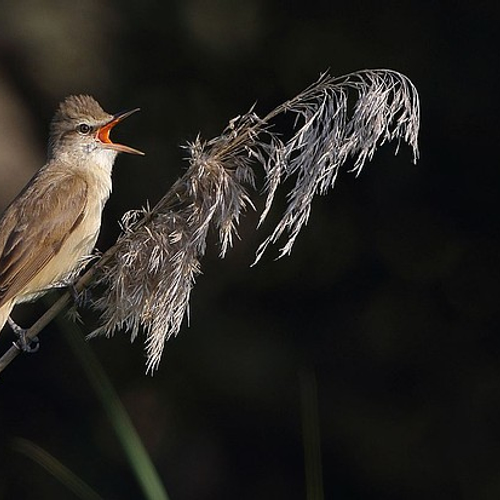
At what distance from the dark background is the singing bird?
1.63 m

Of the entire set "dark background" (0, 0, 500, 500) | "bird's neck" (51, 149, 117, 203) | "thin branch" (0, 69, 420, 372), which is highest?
"thin branch" (0, 69, 420, 372)

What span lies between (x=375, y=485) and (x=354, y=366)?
1.98 ft

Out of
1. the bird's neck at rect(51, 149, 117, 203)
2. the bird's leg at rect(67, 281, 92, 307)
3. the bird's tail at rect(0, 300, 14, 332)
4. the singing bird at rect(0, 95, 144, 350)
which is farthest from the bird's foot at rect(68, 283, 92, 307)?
the bird's neck at rect(51, 149, 117, 203)

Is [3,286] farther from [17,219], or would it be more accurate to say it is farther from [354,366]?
[354,366]

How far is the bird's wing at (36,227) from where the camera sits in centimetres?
380

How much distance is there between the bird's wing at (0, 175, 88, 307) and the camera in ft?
12.5

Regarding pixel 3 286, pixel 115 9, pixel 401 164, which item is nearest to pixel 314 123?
pixel 3 286

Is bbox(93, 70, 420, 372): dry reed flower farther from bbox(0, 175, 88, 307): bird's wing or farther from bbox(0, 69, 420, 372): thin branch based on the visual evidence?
bbox(0, 175, 88, 307): bird's wing

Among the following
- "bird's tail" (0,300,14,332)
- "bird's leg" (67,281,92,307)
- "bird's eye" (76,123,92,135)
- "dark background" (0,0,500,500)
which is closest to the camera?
"bird's leg" (67,281,92,307)

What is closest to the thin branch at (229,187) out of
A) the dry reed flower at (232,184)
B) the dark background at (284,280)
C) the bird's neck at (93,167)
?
the dry reed flower at (232,184)

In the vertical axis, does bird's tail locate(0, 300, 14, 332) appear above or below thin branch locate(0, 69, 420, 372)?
below

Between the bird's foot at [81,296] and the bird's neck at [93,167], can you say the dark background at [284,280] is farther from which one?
the bird's foot at [81,296]

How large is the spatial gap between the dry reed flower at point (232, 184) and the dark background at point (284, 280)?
10.2 feet

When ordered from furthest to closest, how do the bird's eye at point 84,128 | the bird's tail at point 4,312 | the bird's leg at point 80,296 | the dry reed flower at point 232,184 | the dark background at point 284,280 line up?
the dark background at point 284,280, the bird's eye at point 84,128, the bird's tail at point 4,312, the bird's leg at point 80,296, the dry reed flower at point 232,184
